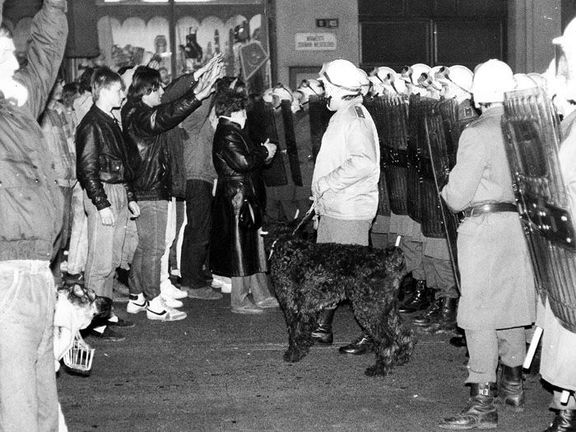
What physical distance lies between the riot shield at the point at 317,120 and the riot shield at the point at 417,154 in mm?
2077

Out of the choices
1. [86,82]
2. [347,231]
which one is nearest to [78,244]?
[86,82]

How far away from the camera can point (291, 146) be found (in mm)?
11555

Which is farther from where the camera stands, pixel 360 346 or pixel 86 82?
pixel 86 82

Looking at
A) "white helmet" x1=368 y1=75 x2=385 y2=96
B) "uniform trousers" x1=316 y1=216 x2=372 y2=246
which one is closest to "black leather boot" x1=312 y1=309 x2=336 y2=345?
"uniform trousers" x1=316 y1=216 x2=372 y2=246

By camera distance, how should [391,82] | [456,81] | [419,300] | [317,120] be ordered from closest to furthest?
[456,81]
[419,300]
[391,82]
[317,120]

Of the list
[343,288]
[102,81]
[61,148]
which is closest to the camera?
[343,288]

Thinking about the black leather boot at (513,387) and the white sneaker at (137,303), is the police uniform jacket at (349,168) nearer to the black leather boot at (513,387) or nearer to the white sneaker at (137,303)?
the black leather boot at (513,387)

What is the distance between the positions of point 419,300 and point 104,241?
122 inches

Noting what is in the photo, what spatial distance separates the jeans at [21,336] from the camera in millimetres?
4504

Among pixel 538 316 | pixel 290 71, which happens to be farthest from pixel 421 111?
pixel 290 71

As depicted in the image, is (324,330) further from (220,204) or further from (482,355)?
(482,355)

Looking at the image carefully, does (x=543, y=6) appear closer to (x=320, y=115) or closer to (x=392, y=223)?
(x=320, y=115)

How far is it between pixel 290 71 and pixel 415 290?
8801 millimetres

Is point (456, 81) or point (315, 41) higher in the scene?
point (315, 41)
